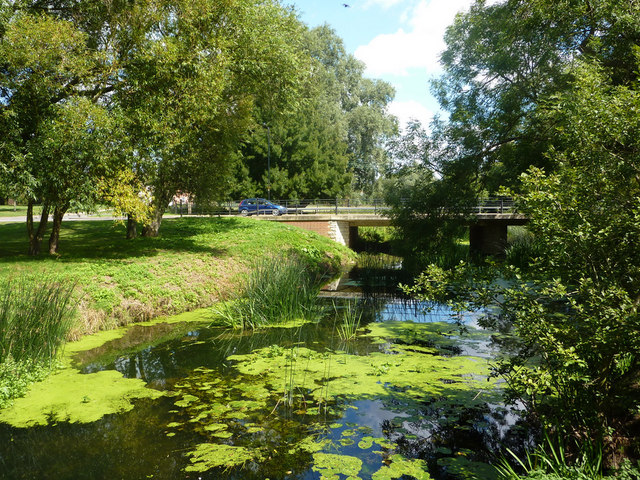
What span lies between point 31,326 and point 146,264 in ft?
22.3

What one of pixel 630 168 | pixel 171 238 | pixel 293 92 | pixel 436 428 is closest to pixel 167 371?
pixel 436 428

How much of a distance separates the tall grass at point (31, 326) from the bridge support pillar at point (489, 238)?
26.4 meters

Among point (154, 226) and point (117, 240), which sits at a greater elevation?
point (154, 226)

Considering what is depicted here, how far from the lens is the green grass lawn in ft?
37.8

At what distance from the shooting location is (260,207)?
38.2 metres

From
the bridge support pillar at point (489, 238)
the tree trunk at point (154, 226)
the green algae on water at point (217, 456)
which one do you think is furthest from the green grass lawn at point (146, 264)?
the bridge support pillar at point (489, 238)

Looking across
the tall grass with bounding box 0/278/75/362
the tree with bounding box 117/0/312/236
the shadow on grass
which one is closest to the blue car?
the shadow on grass

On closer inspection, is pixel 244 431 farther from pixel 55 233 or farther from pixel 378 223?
pixel 378 223

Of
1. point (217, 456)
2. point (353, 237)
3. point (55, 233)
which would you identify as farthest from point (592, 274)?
point (353, 237)

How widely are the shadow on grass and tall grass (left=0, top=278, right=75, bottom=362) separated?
21.3 feet

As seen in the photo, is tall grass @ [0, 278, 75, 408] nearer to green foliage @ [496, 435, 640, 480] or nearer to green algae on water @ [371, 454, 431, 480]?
green algae on water @ [371, 454, 431, 480]

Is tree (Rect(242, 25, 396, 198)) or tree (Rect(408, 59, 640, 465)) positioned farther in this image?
tree (Rect(242, 25, 396, 198))

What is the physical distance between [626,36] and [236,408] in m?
12.0

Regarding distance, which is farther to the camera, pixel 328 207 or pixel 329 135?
pixel 329 135
